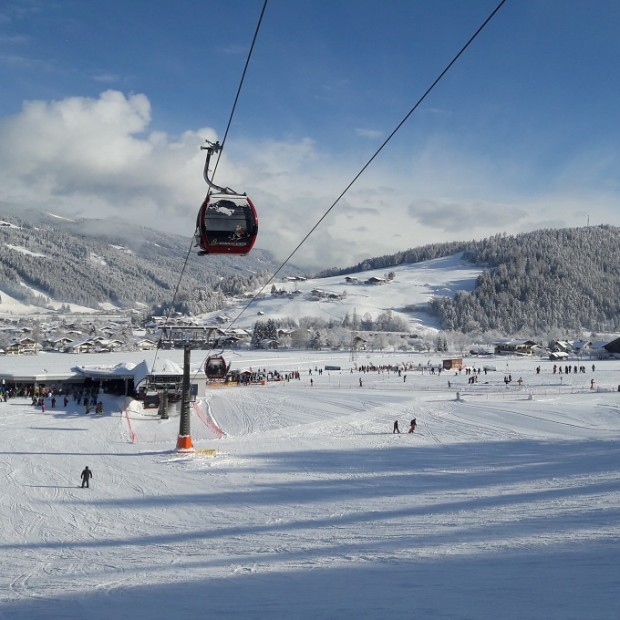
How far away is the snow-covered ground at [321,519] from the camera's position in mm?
7316

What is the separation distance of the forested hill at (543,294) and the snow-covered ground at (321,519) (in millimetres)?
113591

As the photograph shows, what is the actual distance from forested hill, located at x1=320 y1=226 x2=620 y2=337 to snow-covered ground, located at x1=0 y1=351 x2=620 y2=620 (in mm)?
113591

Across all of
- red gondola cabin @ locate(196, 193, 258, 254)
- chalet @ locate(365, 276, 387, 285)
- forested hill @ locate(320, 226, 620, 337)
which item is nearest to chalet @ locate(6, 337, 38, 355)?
forested hill @ locate(320, 226, 620, 337)

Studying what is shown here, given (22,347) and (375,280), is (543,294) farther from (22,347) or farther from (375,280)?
(22,347)

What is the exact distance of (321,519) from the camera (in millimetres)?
11531

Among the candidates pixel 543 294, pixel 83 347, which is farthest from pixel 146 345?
pixel 543 294

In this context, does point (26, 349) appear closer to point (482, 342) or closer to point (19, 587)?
point (482, 342)

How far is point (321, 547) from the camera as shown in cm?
973

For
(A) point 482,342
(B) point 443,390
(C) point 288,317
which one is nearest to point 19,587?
(B) point 443,390

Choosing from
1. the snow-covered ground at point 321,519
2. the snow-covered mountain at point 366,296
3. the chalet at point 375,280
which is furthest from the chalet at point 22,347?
the chalet at point 375,280

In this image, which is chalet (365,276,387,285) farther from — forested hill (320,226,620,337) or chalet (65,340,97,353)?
chalet (65,340,97,353)

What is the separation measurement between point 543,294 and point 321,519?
474ft

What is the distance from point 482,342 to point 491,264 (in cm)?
7124

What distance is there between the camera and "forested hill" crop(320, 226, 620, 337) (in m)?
134
